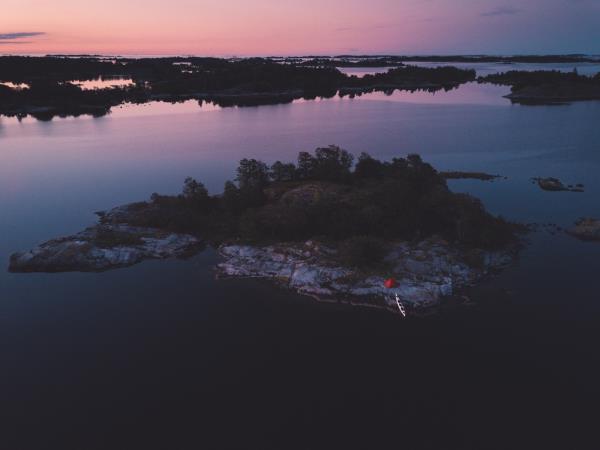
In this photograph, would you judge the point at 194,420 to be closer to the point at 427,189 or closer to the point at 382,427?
the point at 382,427

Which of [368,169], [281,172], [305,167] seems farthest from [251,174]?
[368,169]

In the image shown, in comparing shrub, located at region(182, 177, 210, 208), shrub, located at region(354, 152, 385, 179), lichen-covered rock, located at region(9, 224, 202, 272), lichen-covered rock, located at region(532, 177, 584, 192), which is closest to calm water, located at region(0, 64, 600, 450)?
lichen-covered rock, located at region(9, 224, 202, 272)

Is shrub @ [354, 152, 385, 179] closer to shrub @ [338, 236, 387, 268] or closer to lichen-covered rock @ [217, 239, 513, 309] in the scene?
lichen-covered rock @ [217, 239, 513, 309]

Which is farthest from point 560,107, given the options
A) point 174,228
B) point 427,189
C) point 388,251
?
point 174,228

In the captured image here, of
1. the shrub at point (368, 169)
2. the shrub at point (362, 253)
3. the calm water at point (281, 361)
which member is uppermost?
the shrub at point (368, 169)

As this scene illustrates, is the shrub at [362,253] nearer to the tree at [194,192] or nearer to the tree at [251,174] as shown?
the tree at [251,174]

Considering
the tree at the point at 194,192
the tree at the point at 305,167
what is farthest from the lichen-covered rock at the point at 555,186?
the tree at the point at 194,192

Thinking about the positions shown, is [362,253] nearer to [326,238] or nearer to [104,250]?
[326,238]
